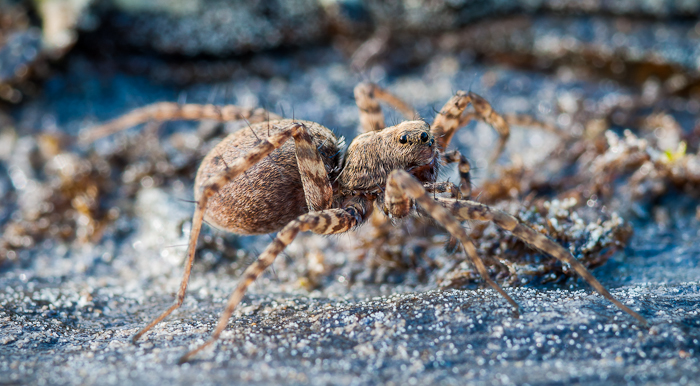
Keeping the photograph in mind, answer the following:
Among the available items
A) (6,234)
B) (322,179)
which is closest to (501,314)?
(322,179)

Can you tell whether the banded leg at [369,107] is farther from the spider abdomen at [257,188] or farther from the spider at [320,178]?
the spider abdomen at [257,188]

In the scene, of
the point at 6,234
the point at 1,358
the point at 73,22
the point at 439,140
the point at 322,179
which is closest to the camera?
the point at 1,358

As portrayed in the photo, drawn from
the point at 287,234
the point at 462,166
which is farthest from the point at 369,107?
the point at 287,234

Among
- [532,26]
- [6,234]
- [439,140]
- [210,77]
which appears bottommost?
[6,234]

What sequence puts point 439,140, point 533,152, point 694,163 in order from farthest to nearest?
1. point 533,152
2. point 694,163
3. point 439,140

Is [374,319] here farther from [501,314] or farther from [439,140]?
[439,140]

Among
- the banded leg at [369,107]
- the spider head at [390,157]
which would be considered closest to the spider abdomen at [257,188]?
the spider head at [390,157]

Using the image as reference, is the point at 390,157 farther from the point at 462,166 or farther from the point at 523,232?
the point at 523,232
